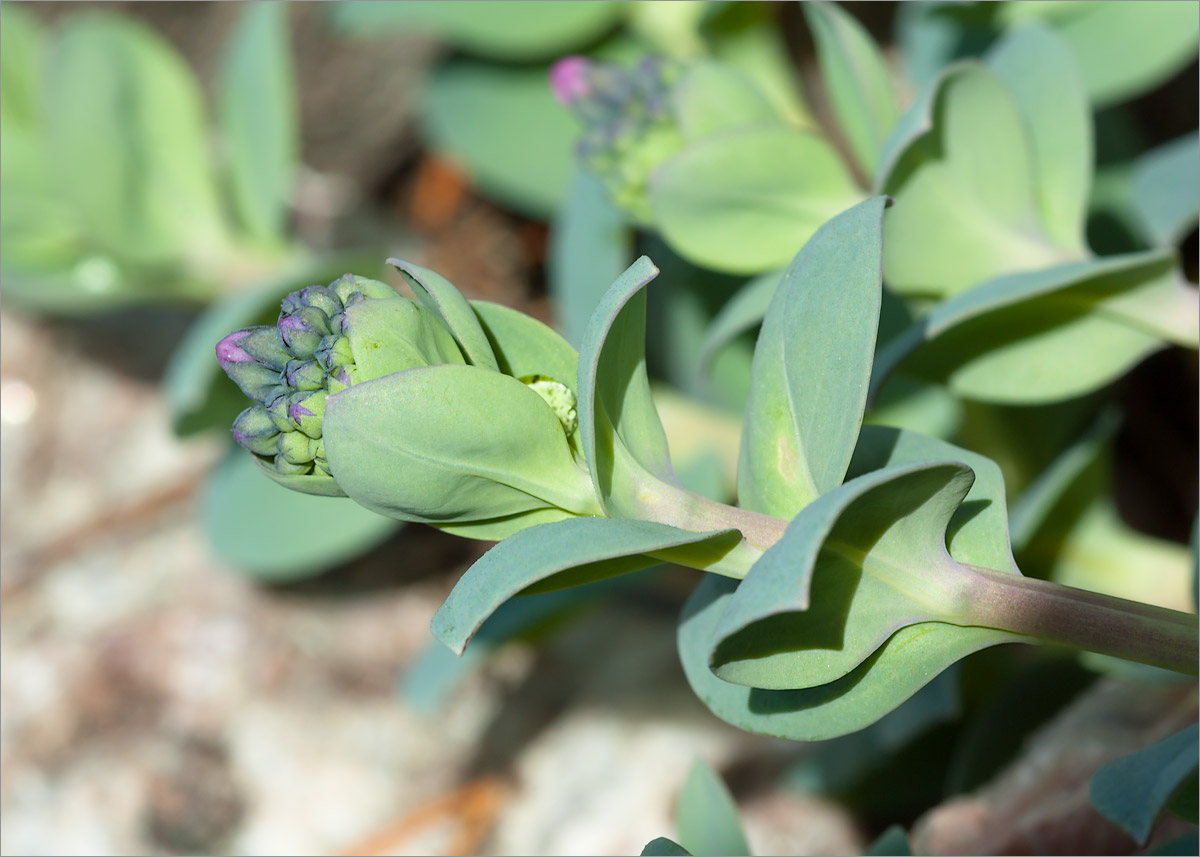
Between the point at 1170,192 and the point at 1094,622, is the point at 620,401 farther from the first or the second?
the point at 1170,192

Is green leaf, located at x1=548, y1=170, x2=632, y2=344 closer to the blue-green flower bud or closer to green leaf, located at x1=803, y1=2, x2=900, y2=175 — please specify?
green leaf, located at x1=803, y1=2, x2=900, y2=175

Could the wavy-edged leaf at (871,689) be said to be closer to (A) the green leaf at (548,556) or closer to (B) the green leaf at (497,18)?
(A) the green leaf at (548,556)

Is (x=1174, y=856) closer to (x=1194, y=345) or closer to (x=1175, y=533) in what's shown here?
(x=1194, y=345)

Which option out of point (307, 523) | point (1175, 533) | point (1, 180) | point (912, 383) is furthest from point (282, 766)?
point (1175, 533)

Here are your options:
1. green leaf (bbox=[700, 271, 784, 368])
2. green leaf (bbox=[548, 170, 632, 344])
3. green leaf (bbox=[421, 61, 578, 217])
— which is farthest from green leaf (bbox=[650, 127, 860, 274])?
green leaf (bbox=[421, 61, 578, 217])

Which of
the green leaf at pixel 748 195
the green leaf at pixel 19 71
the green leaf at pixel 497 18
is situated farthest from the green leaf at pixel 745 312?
the green leaf at pixel 19 71

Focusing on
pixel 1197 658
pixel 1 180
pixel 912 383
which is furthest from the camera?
pixel 1 180
